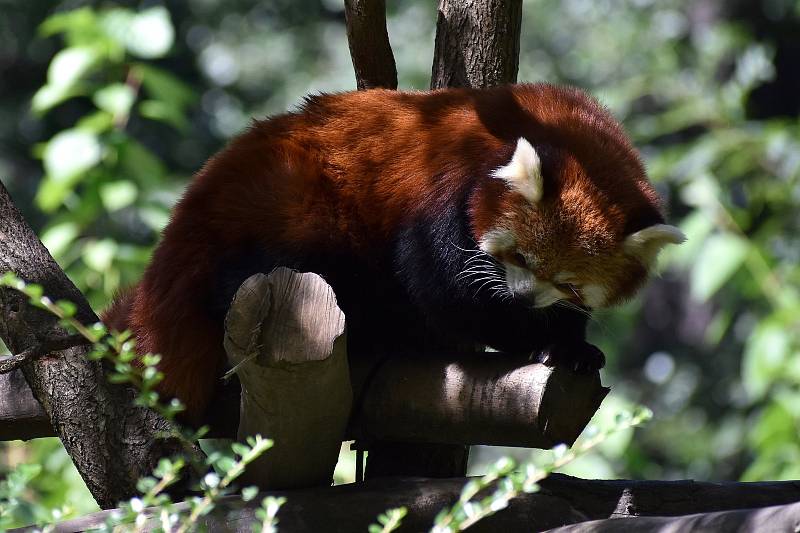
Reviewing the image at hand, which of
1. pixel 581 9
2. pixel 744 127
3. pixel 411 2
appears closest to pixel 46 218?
pixel 411 2

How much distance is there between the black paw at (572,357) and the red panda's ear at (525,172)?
387 millimetres

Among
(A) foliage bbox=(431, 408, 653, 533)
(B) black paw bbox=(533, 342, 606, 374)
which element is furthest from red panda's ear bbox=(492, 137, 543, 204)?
(A) foliage bbox=(431, 408, 653, 533)

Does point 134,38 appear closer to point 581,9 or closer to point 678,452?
point 678,452

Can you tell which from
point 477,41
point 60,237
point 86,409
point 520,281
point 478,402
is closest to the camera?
point 478,402

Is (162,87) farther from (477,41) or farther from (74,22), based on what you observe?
(477,41)

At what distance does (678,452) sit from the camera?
10.0 metres

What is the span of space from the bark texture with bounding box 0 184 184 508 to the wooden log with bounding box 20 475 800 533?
0.30 meters

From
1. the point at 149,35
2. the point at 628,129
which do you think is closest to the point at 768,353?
the point at 628,129

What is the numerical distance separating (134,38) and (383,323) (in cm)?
182

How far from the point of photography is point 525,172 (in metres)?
2.45

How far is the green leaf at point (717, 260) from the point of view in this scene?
4109 millimetres

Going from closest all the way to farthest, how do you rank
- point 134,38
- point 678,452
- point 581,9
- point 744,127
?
point 134,38 < point 744,127 < point 678,452 < point 581,9

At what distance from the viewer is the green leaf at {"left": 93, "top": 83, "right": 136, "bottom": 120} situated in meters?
3.88

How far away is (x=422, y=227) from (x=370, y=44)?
Result: 746mm
